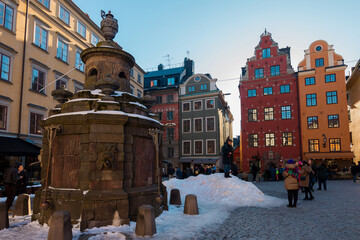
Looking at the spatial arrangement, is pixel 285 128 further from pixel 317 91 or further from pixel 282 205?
pixel 282 205

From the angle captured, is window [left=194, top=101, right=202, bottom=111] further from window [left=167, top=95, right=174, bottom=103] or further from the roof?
the roof

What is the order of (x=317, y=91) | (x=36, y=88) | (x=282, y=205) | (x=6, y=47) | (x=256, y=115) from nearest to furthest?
(x=282, y=205)
(x=6, y=47)
(x=36, y=88)
(x=317, y=91)
(x=256, y=115)

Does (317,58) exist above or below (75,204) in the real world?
above

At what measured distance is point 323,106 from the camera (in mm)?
32781

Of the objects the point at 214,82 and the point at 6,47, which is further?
the point at 214,82

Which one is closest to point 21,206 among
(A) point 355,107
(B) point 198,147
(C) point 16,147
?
(C) point 16,147

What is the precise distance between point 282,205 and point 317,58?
2807 centimetres

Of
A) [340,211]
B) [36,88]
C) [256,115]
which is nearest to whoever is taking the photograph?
[340,211]

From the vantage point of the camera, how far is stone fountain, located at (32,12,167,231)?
722 cm

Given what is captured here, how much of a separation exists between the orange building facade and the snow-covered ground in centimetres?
2283

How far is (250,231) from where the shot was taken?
23.0 feet

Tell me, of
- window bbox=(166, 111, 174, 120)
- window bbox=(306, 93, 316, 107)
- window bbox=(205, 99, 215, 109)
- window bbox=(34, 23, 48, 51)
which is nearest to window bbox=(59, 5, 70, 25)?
window bbox=(34, 23, 48, 51)

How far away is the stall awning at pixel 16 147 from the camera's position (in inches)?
621

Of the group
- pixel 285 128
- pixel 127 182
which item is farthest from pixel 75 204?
pixel 285 128
